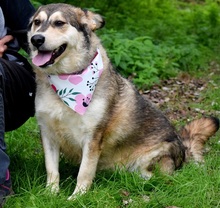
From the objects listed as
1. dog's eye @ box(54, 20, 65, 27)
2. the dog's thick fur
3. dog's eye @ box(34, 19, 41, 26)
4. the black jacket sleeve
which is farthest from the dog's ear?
the black jacket sleeve

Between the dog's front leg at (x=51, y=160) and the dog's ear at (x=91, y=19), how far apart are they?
0.90m

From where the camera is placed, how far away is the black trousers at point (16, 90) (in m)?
3.77

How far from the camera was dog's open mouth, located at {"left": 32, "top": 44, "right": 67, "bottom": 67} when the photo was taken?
3.56 m

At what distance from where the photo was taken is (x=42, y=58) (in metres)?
3.57

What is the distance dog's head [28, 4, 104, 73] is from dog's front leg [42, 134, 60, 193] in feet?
1.92

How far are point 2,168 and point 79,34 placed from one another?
1084mm

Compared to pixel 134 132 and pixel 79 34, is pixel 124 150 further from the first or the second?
pixel 79 34

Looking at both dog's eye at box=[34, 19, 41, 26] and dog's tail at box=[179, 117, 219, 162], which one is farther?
dog's tail at box=[179, 117, 219, 162]

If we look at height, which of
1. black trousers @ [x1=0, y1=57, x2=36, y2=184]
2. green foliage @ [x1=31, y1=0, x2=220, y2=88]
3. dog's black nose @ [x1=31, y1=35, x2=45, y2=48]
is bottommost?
green foliage @ [x1=31, y1=0, x2=220, y2=88]

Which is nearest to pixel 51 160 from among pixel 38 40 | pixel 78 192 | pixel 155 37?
pixel 78 192

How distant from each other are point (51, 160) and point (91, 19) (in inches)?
42.7

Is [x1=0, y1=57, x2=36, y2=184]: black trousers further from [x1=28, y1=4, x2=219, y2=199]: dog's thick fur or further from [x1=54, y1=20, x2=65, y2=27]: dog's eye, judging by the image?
[x1=54, y1=20, x2=65, y2=27]: dog's eye

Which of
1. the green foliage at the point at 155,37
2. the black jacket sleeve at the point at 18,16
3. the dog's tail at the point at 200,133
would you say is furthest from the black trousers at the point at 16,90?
the green foliage at the point at 155,37

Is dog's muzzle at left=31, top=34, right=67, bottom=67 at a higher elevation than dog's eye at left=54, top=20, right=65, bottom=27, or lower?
lower
